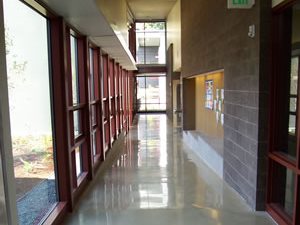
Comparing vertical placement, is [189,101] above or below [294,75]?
below

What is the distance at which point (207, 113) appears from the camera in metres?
7.52

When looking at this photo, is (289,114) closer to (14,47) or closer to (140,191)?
(140,191)

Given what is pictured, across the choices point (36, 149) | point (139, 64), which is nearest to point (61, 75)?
point (36, 149)

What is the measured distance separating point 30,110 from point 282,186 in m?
2.95

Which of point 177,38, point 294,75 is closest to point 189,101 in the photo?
point 177,38

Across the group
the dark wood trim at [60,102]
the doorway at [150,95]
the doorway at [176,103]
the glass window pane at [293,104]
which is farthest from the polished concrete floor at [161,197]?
the doorway at [150,95]

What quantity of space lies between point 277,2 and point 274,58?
2.01 ft

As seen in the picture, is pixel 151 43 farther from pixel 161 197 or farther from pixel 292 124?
pixel 292 124

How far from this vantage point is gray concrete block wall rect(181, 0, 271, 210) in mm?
3490

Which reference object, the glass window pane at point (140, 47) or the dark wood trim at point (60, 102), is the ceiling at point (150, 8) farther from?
the dark wood trim at point (60, 102)

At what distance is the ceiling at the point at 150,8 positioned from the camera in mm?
13312

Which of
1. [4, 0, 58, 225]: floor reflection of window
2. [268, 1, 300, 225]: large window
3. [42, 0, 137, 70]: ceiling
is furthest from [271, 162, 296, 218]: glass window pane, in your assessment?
[42, 0, 137, 70]: ceiling

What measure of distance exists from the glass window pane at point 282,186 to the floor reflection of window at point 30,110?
8.68 feet

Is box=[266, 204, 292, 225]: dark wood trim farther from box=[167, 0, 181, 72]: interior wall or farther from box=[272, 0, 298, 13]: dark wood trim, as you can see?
box=[167, 0, 181, 72]: interior wall
